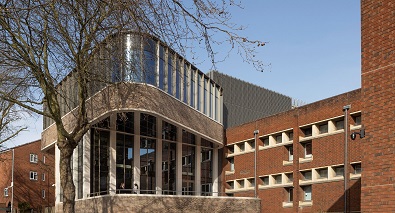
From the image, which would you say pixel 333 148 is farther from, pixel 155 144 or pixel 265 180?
pixel 155 144

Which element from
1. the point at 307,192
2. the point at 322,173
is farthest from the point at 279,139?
the point at 322,173

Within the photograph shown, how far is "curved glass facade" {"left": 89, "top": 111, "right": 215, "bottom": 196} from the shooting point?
31703 millimetres

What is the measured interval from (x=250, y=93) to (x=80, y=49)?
3207 cm

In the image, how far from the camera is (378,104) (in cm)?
912

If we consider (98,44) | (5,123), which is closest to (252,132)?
(5,123)

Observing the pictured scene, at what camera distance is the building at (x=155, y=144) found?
2897 centimetres

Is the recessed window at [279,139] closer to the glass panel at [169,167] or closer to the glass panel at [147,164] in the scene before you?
the glass panel at [169,167]

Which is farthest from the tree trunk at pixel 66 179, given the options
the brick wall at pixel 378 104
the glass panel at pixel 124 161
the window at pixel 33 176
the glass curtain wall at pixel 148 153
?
the window at pixel 33 176

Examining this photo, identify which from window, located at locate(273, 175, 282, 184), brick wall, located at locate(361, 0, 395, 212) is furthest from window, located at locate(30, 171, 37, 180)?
brick wall, located at locate(361, 0, 395, 212)

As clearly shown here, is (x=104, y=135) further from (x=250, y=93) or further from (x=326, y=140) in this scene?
(x=250, y=93)

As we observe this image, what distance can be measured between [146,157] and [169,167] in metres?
2.82

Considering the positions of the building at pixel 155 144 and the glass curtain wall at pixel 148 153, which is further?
the glass curtain wall at pixel 148 153

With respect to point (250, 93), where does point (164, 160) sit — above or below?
below

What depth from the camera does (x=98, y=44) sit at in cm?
1107
